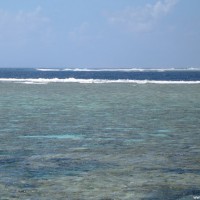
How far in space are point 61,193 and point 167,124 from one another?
29.9ft

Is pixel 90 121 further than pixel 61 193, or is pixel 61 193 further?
pixel 90 121

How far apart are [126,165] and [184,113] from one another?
11.0m

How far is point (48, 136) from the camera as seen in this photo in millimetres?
13008

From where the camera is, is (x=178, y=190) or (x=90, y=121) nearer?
(x=178, y=190)

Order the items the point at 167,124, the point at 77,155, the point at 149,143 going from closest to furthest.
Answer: the point at 77,155
the point at 149,143
the point at 167,124

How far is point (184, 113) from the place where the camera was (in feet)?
64.6

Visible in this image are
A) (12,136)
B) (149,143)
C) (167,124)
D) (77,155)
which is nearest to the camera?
(77,155)

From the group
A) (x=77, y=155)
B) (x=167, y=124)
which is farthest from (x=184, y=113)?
(x=77, y=155)

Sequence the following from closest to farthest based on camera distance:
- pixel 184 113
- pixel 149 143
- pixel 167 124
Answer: pixel 149 143
pixel 167 124
pixel 184 113

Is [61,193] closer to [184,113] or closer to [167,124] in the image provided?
[167,124]

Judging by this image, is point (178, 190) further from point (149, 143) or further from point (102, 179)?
point (149, 143)

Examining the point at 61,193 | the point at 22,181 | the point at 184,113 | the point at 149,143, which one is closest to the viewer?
the point at 61,193

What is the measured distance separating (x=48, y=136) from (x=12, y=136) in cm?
98

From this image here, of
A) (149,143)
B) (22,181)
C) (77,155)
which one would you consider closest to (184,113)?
(149,143)
